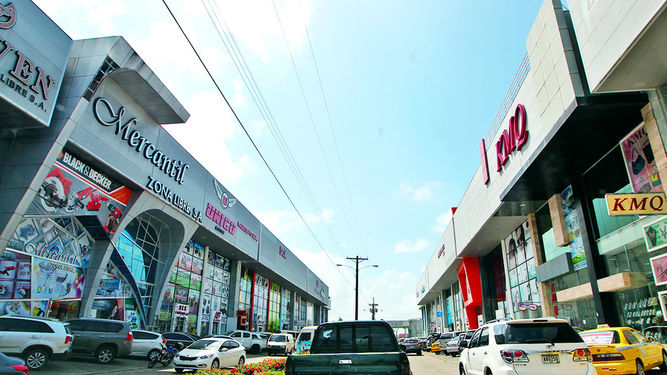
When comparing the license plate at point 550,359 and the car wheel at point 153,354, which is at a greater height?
the license plate at point 550,359

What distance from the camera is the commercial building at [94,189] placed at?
1744cm

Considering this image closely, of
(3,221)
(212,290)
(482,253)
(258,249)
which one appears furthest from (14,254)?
(482,253)

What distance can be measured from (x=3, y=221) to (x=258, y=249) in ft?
97.3

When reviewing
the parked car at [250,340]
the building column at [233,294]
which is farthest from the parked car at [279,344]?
the building column at [233,294]

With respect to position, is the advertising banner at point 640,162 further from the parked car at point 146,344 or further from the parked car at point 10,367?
the parked car at point 146,344

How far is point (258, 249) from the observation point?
150 ft

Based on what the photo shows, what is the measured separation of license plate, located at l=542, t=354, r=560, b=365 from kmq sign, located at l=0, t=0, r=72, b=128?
63.3 ft

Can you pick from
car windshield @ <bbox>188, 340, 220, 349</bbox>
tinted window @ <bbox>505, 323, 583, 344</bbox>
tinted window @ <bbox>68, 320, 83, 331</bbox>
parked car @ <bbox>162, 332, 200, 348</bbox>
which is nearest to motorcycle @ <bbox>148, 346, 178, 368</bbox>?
car windshield @ <bbox>188, 340, 220, 349</bbox>

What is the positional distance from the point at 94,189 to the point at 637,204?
24.3 meters

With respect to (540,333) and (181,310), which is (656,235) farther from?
(181,310)

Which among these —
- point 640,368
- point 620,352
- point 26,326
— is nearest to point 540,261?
point 640,368

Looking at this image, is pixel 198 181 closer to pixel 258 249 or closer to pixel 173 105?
pixel 173 105

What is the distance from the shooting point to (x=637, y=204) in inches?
535

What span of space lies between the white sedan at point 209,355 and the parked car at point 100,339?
8.39 feet
